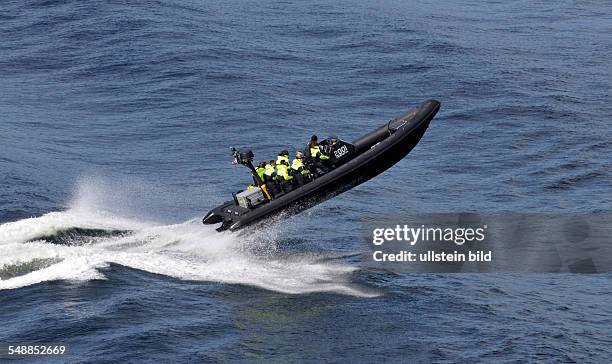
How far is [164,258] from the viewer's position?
3209cm

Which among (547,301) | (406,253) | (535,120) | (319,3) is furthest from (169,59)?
(547,301)

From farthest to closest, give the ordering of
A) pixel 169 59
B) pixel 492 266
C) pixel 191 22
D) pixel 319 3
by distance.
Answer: pixel 319 3
pixel 191 22
pixel 169 59
pixel 492 266

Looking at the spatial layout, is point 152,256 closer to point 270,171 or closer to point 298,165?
point 270,171

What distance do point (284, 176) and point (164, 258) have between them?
4.89 metres

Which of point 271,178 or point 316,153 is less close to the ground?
point 316,153

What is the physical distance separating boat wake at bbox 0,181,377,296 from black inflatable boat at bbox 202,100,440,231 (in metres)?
1.33

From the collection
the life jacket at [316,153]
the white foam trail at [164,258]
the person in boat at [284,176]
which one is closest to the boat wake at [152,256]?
the white foam trail at [164,258]

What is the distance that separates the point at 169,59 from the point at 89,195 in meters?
22.1

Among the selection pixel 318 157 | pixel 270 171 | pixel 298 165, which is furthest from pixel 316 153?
pixel 270 171

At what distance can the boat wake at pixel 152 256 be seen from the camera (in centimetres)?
2997

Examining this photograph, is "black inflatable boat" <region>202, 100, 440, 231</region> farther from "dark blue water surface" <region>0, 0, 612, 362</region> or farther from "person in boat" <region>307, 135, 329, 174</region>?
"dark blue water surface" <region>0, 0, 612, 362</region>

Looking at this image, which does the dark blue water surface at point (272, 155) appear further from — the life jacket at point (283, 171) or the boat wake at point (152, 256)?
the life jacket at point (283, 171)

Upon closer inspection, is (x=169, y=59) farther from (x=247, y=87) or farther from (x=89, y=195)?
(x=89, y=195)

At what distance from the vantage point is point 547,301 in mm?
31734
